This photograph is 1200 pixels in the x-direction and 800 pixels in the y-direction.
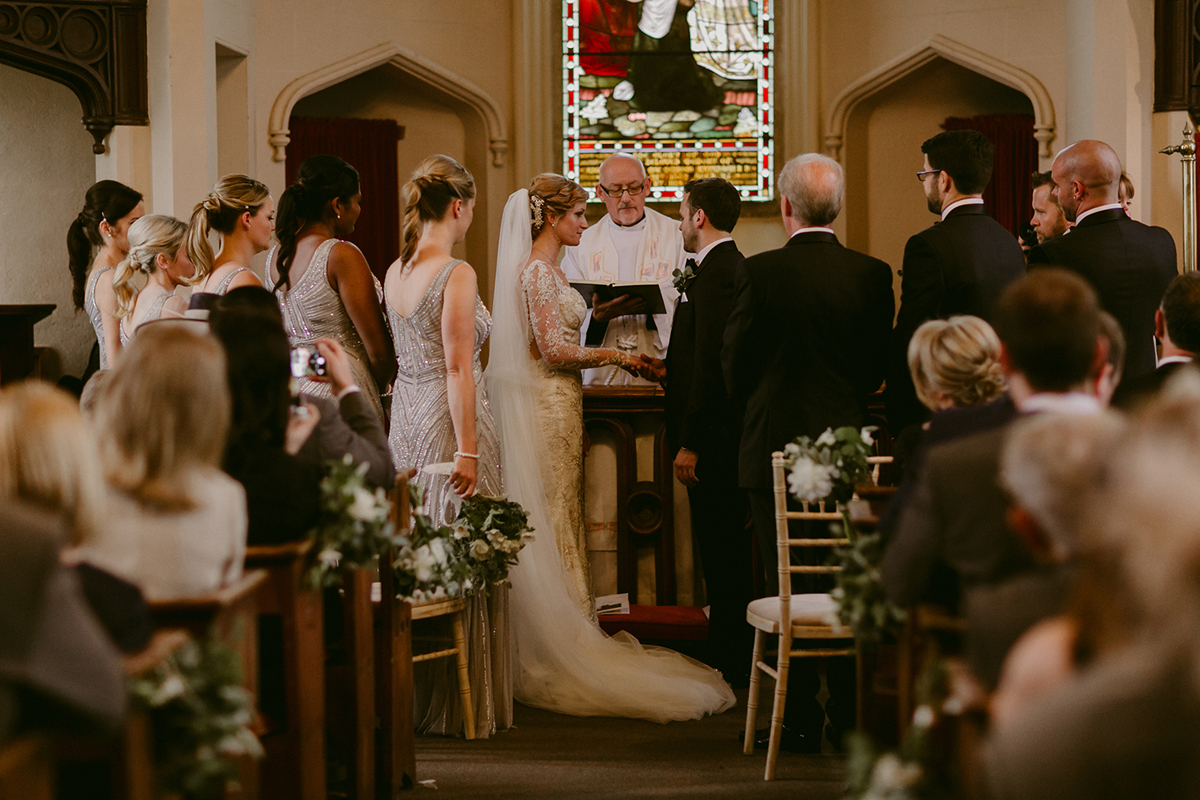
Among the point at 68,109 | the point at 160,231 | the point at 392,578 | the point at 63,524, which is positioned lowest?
the point at 392,578

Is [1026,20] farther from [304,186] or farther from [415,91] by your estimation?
[304,186]

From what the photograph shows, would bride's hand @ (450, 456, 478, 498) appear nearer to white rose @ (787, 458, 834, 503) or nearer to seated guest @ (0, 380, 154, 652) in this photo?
white rose @ (787, 458, 834, 503)

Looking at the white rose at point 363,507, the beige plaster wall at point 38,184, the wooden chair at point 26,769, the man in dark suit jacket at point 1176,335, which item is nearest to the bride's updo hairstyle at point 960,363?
the man in dark suit jacket at point 1176,335

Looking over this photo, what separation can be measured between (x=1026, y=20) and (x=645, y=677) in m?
6.01

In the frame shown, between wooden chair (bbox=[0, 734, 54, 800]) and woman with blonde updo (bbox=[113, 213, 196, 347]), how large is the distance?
10.7ft

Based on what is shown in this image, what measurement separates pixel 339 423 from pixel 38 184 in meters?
7.07

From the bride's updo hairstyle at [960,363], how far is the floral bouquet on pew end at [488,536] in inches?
71.8

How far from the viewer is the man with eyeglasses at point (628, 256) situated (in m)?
6.30

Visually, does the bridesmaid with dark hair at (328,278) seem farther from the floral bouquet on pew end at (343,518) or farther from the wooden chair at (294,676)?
the wooden chair at (294,676)

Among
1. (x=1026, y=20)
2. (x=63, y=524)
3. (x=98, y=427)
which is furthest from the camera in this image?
(x=1026, y=20)

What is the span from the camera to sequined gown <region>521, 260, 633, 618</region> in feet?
16.1

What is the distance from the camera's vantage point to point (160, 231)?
5.11 meters

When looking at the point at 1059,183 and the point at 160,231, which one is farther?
the point at 160,231

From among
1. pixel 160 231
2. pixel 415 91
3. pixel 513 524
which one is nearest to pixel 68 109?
pixel 415 91
